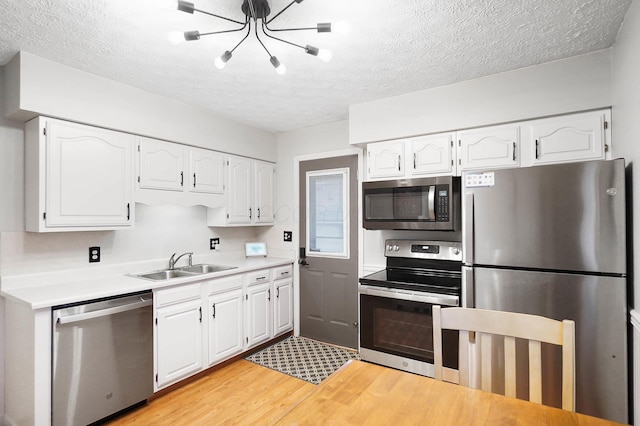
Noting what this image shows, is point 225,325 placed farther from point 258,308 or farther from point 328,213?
point 328,213

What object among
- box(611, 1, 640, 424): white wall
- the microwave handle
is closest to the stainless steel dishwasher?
the microwave handle

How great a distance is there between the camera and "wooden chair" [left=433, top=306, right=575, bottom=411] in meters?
1.16

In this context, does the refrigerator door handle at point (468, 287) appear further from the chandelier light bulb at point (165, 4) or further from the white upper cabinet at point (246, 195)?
the white upper cabinet at point (246, 195)

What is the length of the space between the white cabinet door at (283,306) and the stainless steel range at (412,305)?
122 cm

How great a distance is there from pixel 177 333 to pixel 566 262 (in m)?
2.67

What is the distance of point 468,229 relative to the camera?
2180mm

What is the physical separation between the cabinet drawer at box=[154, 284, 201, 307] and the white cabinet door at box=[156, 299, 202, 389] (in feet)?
0.12

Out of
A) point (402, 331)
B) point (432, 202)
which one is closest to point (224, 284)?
point (402, 331)

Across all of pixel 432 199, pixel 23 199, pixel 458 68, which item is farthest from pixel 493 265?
pixel 23 199

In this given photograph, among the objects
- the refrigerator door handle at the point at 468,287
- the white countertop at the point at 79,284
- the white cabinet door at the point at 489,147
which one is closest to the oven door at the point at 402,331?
the refrigerator door handle at the point at 468,287

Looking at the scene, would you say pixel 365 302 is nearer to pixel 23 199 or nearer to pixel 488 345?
pixel 488 345

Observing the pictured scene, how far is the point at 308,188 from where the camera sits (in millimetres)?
3816

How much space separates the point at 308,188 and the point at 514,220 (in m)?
2.25

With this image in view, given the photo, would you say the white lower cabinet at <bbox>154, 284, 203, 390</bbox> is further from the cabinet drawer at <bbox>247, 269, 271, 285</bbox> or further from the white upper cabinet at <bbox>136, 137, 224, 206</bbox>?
the white upper cabinet at <bbox>136, 137, 224, 206</bbox>
